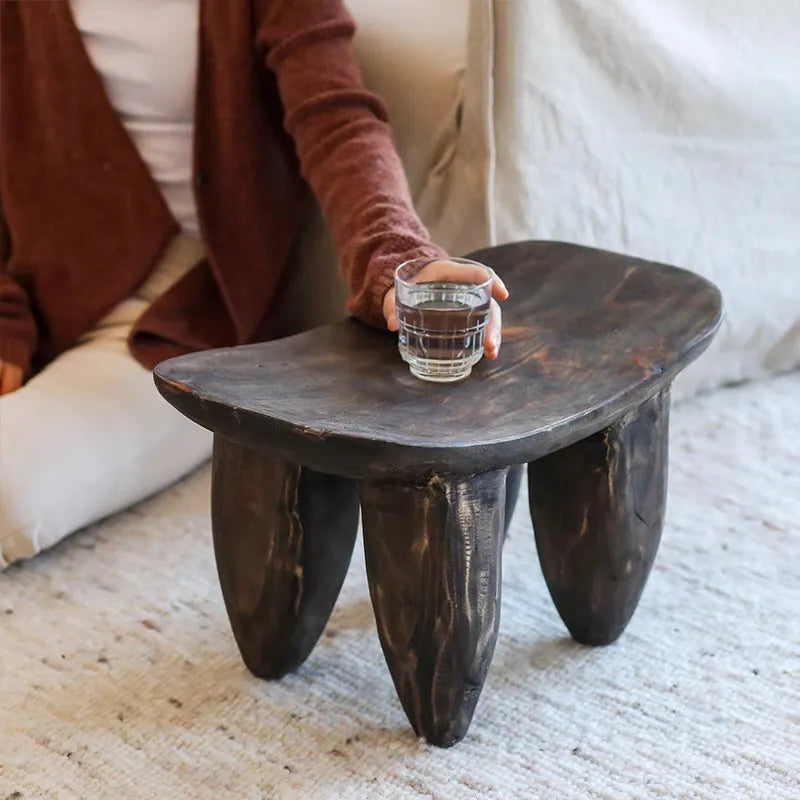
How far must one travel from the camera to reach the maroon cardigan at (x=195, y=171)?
939 mm

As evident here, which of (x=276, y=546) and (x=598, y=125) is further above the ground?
(x=598, y=125)

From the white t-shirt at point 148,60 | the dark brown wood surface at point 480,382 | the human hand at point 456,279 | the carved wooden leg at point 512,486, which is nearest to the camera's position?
the dark brown wood surface at point 480,382

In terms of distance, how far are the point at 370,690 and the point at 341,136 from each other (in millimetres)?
466

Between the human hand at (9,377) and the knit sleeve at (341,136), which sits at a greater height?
the knit sleeve at (341,136)

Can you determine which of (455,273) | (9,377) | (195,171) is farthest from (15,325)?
A: (455,273)

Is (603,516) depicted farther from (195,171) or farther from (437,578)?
(195,171)

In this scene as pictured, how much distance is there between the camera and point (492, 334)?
729 mm

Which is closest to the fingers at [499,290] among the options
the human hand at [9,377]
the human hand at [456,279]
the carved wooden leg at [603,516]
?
the human hand at [456,279]

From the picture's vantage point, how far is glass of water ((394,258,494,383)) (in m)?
0.70

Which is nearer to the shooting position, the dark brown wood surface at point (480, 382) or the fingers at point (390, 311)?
the dark brown wood surface at point (480, 382)

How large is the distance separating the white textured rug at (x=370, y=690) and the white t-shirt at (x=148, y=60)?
390 millimetres

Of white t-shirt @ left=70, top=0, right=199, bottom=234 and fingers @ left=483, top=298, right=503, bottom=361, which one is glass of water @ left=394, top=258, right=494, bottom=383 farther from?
white t-shirt @ left=70, top=0, right=199, bottom=234

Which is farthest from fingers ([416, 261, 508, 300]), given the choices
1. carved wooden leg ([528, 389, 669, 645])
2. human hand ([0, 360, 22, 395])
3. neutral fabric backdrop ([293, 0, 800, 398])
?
human hand ([0, 360, 22, 395])

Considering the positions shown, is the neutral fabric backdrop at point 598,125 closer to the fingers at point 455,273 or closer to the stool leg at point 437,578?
the fingers at point 455,273
